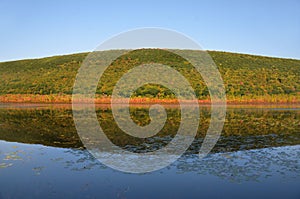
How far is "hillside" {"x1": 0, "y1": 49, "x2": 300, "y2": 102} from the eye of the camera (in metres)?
59.2

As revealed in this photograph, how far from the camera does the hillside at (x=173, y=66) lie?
59188 millimetres

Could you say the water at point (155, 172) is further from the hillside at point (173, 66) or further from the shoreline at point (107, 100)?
the hillside at point (173, 66)

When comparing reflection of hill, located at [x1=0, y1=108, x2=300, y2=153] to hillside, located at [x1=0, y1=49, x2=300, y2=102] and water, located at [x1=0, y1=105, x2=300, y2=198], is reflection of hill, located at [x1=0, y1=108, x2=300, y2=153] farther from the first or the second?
hillside, located at [x1=0, y1=49, x2=300, y2=102]

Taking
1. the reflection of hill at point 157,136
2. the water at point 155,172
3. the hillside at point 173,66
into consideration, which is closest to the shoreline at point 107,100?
the hillside at point 173,66

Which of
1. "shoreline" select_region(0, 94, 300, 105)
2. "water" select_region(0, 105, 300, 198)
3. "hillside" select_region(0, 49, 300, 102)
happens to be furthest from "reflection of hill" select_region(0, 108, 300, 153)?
"hillside" select_region(0, 49, 300, 102)

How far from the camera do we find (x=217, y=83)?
65250mm

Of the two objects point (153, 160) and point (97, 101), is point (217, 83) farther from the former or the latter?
point (153, 160)

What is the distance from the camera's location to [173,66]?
→ 75.6 m

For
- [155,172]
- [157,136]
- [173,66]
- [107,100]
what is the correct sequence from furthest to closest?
[173,66] < [107,100] < [157,136] < [155,172]

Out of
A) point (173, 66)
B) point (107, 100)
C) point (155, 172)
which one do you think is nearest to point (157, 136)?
point (155, 172)

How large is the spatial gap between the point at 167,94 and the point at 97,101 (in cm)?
1332

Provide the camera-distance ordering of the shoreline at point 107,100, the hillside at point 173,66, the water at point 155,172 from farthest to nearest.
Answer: the hillside at point 173,66 < the shoreline at point 107,100 < the water at point 155,172

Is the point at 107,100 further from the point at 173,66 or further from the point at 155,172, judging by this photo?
the point at 155,172

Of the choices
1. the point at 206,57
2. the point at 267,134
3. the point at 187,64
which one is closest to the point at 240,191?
the point at 267,134
